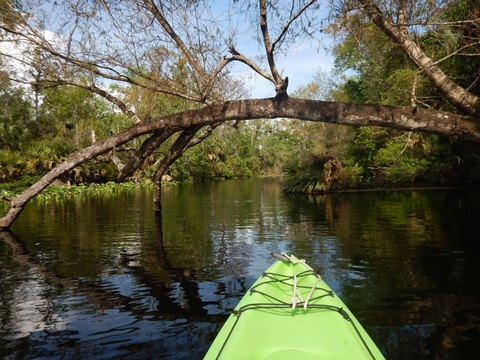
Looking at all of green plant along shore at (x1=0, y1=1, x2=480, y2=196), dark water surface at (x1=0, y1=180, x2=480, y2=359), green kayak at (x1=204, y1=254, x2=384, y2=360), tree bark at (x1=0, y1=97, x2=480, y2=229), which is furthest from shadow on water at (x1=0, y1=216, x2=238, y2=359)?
green plant along shore at (x1=0, y1=1, x2=480, y2=196)

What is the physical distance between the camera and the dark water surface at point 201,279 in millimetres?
4824

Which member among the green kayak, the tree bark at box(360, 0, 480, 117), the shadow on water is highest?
the tree bark at box(360, 0, 480, 117)

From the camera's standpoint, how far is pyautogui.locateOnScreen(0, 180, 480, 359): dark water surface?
4824mm

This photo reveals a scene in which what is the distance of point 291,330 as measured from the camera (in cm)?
368

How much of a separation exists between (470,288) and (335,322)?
3.82 metres

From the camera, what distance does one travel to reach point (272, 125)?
78.6 m

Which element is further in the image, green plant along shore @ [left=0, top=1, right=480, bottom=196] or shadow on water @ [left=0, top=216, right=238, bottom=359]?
green plant along shore @ [left=0, top=1, right=480, bottom=196]

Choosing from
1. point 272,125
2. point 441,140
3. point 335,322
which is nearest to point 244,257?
point 335,322

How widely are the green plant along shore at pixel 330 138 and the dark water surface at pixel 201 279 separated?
3.31m

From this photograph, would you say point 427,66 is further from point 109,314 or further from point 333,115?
point 109,314

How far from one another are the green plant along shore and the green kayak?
6828 millimetres

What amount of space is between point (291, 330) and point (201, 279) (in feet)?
13.0

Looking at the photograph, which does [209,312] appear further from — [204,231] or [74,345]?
[204,231]

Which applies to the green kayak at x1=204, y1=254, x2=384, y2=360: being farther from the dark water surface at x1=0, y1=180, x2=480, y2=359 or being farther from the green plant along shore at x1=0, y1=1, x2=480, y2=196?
the green plant along shore at x1=0, y1=1, x2=480, y2=196
